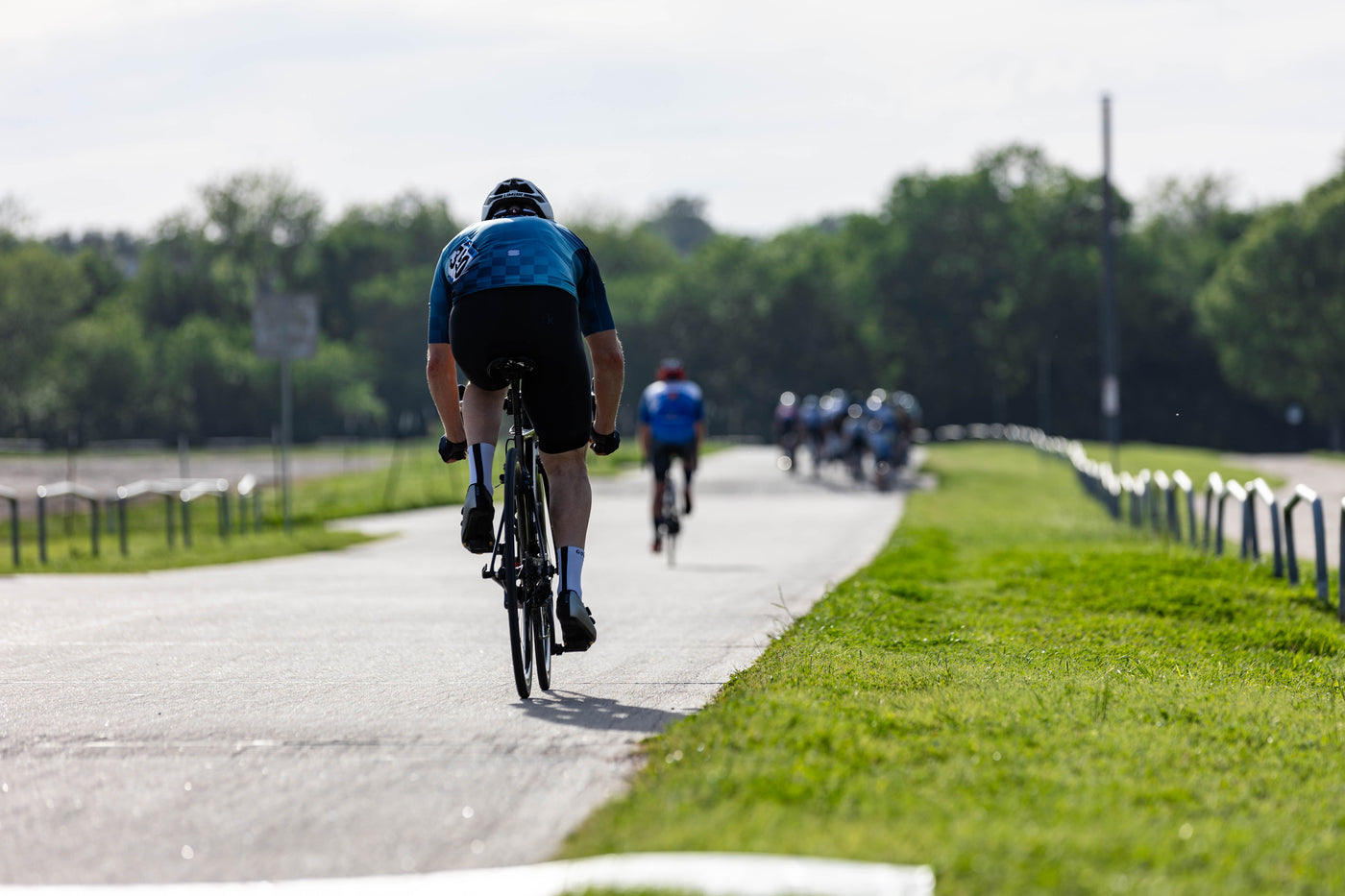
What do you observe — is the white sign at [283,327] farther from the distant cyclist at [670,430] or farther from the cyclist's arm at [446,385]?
the cyclist's arm at [446,385]

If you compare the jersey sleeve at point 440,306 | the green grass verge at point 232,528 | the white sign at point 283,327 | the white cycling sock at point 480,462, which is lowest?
the green grass verge at point 232,528

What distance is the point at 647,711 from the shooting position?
5.85m

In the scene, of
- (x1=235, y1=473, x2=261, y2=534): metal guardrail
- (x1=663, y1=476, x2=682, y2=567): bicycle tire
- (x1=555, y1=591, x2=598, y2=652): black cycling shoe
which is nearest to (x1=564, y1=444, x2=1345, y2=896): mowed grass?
(x1=555, y1=591, x2=598, y2=652): black cycling shoe

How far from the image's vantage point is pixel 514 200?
249 inches

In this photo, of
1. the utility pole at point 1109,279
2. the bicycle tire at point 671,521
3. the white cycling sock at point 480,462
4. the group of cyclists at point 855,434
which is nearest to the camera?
the white cycling sock at point 480,462

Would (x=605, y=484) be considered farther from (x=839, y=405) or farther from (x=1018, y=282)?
(x=1018, y=282)

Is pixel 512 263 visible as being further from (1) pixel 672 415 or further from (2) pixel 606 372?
(1) pixel 672 415

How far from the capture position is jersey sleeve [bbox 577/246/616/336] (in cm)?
625

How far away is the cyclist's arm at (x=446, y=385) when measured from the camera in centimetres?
635

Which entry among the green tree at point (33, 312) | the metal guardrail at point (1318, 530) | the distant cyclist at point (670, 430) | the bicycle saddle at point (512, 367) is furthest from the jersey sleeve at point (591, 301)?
the green tree at point (33, 312)

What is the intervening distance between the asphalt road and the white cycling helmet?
1.78 meters

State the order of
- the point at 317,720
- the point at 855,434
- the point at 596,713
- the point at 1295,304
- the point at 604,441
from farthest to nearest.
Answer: the point at 1295,304 < the point at 855,434 < the point at 604,441 < the point at 596,713 < the point at 317,720

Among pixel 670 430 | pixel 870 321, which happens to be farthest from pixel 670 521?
pixel 870 321

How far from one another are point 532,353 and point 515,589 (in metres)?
0.84
